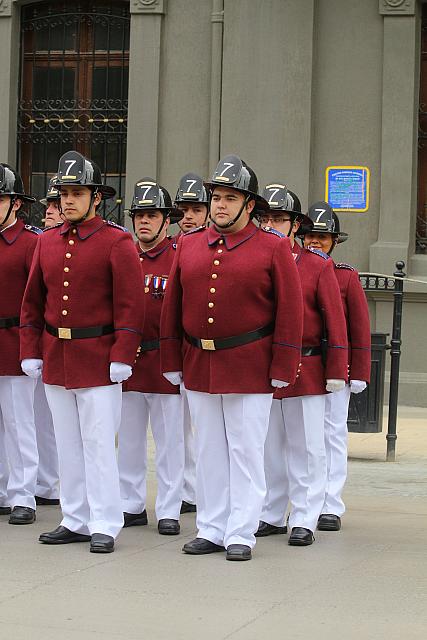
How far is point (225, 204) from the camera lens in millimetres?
7590

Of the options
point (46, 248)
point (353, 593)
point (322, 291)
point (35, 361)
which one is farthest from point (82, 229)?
point (353, 593)

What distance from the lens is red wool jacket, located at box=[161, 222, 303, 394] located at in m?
7.42

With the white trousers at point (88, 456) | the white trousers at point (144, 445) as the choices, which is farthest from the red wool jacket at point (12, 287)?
the white trousers at point (88, 456)

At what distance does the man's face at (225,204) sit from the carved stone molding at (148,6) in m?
9.25

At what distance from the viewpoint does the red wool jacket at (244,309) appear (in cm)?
742

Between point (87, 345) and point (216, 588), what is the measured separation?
5.61 feet

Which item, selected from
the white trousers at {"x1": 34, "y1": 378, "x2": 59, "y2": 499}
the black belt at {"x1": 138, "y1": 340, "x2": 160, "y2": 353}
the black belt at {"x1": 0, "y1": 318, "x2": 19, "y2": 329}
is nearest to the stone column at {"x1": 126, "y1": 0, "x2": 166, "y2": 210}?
the white trousers at {"x1": 34, "y1": 378, "x2": 59, "y2": 499}

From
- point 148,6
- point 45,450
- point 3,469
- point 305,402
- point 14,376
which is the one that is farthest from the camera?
point 148,6

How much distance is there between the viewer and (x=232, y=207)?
7578mm

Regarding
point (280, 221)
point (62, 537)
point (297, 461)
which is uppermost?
point (280, 221)

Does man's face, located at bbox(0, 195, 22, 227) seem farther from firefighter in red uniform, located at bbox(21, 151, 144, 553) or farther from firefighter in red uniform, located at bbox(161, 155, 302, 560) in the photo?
firefighter in red uniform, located at bbox(161, 155, 302, 560)

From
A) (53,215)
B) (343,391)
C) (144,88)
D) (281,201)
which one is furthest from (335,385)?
(144,88)

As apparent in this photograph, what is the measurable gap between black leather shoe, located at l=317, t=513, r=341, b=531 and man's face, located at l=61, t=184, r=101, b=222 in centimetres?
237

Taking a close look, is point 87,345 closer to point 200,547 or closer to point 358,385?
point 200,547
